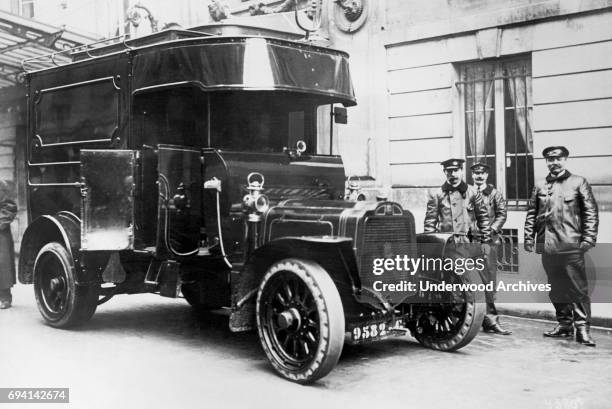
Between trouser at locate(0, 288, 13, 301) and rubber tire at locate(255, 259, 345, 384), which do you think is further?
trouser at locate(0, 288, 13, 301)

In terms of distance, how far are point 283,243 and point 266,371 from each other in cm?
107

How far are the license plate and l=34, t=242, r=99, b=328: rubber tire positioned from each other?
310 cm

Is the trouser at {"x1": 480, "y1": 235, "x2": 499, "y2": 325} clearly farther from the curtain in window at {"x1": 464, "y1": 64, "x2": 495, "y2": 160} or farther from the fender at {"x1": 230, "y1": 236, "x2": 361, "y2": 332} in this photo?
the curtain in window at {"x1": 464, "y1": 64, "x2": 495, "y2": 160}

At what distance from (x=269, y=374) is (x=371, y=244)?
4.36 feet

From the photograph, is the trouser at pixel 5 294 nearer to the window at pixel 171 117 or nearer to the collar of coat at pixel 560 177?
the window at pixel 171 117

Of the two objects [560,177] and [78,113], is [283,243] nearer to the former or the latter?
[560,177]

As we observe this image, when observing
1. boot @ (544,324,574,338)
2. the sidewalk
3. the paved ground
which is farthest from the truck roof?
the sidewalk

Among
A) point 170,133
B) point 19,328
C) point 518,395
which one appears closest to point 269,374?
point 518,395

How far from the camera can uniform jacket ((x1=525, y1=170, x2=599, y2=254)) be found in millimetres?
6781

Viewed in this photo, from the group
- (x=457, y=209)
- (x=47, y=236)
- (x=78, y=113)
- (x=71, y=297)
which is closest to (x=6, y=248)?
(x=47, y=236)

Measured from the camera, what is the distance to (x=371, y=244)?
5645 millimetres

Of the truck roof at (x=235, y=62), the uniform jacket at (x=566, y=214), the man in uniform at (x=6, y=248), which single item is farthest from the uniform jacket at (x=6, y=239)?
the uniform jacket at (x=566, y=214)

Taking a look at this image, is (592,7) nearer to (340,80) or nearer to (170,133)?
(340,80)

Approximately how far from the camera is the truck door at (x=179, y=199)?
6.41m
